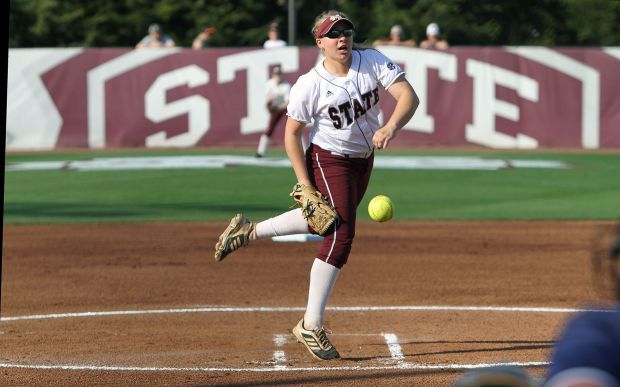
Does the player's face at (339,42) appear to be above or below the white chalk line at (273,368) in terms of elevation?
above

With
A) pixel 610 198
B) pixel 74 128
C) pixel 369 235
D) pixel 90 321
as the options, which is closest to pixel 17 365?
pixel 90 321

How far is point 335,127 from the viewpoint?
7.71 m

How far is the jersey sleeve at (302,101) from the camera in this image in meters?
7.64

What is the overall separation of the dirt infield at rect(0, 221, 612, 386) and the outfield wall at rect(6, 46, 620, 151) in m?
12.2

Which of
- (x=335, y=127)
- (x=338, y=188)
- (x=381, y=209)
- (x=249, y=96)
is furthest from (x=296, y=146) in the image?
(x=249, y=96)

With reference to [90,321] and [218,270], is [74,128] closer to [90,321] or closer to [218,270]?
[218,270]

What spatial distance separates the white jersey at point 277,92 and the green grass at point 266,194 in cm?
305

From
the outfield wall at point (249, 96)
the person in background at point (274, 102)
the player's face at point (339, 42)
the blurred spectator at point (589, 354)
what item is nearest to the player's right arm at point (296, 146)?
the player's face at point (339, 42)

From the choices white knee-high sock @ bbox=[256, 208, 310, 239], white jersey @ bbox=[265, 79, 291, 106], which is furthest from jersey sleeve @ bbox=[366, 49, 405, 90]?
white jersey @ bbox=[265, 79, 291, 106]

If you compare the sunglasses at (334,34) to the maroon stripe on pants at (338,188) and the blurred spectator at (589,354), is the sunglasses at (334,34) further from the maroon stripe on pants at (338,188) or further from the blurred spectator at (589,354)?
the blurred spectator at (589,354)

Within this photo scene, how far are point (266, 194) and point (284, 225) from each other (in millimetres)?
10740

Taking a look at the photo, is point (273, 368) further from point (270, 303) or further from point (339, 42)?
point (270, 303)

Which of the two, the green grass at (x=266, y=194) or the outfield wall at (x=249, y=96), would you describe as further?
the outfield wall at (x=249, y=96)

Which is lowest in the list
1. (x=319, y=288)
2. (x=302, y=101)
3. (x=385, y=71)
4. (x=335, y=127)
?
(x=319, y=288)
